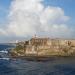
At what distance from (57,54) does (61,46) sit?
214 inches

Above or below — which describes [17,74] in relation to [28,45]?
below

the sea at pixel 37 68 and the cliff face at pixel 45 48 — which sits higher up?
the cliff face at pixel 45 48

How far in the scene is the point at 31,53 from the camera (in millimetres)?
135125

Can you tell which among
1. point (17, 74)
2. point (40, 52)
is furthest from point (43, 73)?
point (40, 52)

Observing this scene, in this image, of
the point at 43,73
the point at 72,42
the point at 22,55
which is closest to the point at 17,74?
the point at 43,73

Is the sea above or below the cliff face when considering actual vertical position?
below

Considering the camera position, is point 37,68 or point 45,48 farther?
point 45,48

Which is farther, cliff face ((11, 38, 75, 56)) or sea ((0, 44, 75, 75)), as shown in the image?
cliff face ((11, 38, 75, 56))

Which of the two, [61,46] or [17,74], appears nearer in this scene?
[17,74]

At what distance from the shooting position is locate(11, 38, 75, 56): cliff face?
135125 mm

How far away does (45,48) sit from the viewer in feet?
447

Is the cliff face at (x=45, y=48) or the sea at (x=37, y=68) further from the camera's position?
the cliff face at (x=45, y=48)

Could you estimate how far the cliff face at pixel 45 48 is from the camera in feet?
443

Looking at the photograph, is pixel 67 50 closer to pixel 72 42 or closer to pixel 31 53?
pixel 72 42
